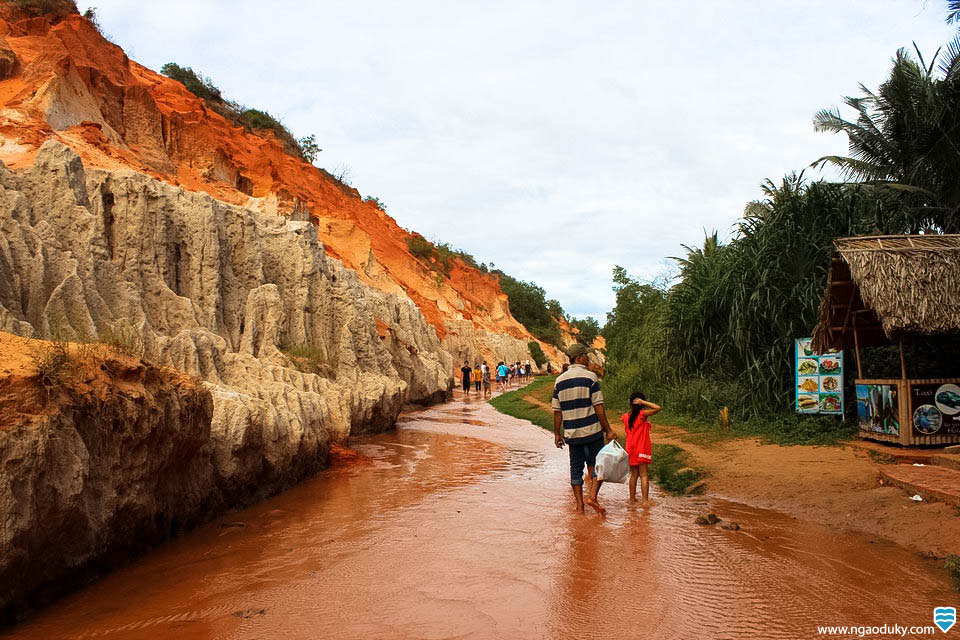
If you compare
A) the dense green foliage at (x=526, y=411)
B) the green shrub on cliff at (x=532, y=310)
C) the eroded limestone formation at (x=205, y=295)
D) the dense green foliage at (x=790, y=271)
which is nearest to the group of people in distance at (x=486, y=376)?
the dense green foliage at (x=526, y=411)

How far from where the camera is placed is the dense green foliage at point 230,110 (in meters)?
44.7

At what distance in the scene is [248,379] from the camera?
8578 millimetres

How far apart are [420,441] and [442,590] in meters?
8.27

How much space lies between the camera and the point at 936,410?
839 centimetres

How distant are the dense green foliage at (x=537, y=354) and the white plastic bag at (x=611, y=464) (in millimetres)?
50744

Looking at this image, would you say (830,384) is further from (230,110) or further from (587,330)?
(587,330)

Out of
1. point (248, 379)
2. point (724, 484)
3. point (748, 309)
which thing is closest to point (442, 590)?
point (724, 484)

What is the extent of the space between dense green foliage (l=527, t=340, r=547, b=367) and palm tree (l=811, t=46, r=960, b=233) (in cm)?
4172

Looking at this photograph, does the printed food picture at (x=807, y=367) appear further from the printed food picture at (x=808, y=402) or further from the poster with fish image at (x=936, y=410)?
the poster with fish image at (x=936, y=410)

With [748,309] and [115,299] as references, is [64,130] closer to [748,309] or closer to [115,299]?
[115,299]

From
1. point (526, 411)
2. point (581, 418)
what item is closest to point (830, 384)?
point (581, 418)

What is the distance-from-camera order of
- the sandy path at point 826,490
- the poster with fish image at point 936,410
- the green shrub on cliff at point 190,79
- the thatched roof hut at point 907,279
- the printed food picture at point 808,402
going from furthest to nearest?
the green shrub on cliff at point 190,79 → the printed food picture at point 808,402 → the poster with fish image at point 936,410 → the thatched roof hut at point 907,279 → the sandy path at point 826,490

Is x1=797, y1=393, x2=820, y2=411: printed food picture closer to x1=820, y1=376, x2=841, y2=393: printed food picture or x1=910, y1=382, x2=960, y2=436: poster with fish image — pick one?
x1=820, y1=376, x2=841, y2=393: printed food picture

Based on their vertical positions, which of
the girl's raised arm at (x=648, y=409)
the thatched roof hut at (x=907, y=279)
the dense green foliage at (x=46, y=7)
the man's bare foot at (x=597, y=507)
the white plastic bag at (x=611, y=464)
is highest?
the dense green foliage at (x=46, y=7)
